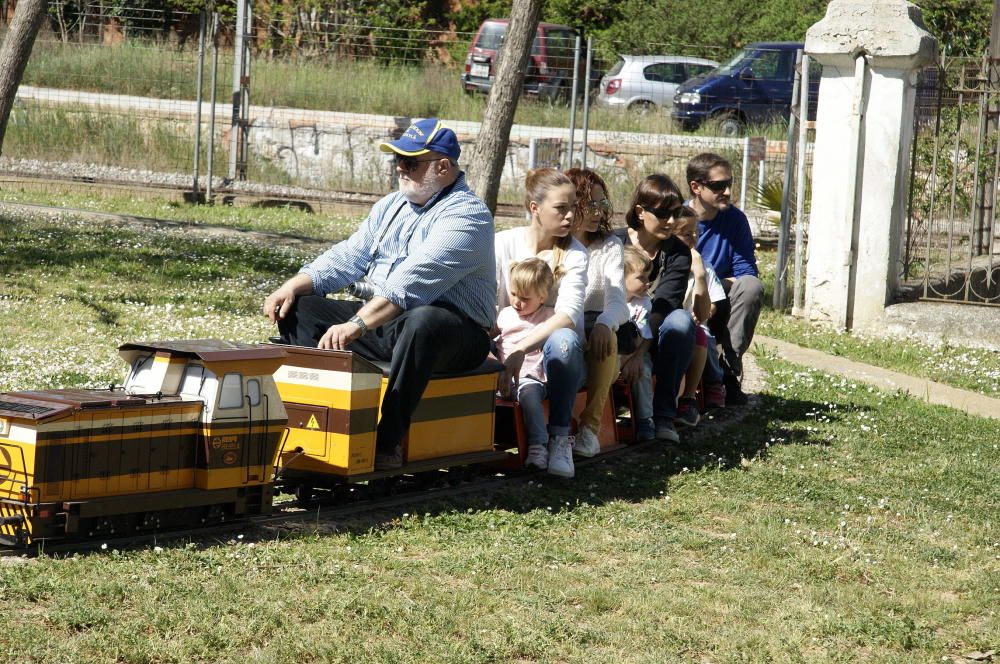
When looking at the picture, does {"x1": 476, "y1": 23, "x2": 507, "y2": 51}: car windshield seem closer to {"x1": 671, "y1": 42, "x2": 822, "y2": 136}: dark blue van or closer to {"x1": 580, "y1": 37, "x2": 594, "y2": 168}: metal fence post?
{"x1": 671, "y1": 42, "x2": 822, "y2": 136}: dark blue van

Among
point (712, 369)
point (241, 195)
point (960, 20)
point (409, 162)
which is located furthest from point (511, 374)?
point (960, 20)

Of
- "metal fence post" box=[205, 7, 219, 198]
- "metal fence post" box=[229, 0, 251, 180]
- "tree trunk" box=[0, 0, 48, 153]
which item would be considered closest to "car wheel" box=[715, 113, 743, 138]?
"metal fence post" box=[229, 0, 251, 180]

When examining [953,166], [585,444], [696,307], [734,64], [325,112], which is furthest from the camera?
[734,64]

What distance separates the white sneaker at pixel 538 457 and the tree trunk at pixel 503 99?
7.73 meters

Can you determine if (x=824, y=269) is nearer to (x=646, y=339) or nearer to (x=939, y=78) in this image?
(x=939, y=78)

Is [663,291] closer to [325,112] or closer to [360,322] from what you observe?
[360,322]

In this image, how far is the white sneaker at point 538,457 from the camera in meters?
6.74

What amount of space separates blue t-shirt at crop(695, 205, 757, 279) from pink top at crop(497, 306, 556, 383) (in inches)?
85.5

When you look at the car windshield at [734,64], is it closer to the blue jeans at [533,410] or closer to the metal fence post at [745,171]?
the metal fence post at [745,171]

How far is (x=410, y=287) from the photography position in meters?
6.04

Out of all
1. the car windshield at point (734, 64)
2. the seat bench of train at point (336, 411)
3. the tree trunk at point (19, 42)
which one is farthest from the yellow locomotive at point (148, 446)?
the car windshield at point (734, 64)

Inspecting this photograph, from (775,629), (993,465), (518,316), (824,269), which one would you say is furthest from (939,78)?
(775,629)

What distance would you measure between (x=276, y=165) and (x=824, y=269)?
9946mm

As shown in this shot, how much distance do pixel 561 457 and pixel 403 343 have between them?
131cm
